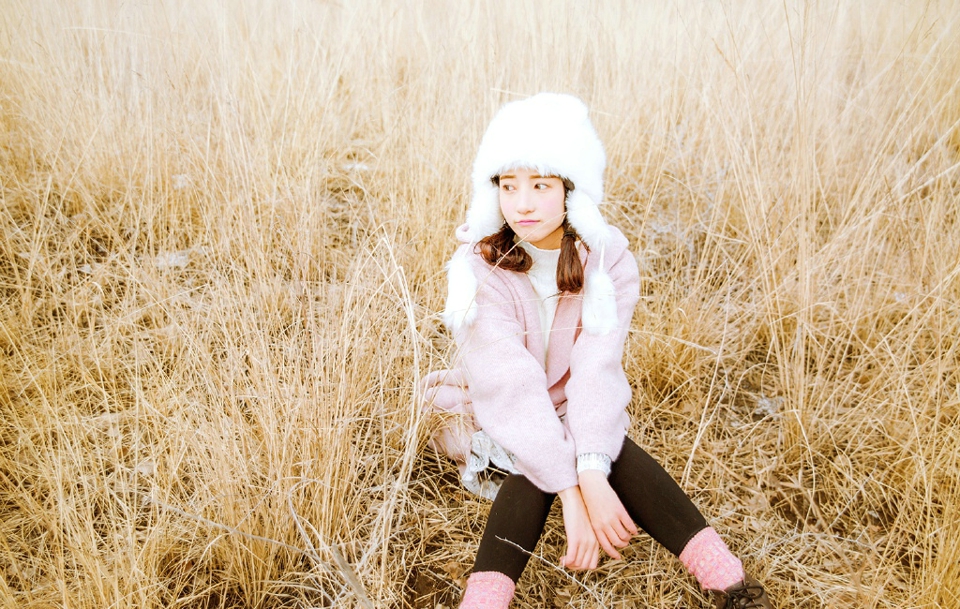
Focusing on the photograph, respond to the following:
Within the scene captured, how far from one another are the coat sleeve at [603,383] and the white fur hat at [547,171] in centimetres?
4

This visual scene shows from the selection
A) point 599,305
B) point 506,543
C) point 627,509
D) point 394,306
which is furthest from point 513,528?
point 394,306

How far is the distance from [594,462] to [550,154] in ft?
2.12

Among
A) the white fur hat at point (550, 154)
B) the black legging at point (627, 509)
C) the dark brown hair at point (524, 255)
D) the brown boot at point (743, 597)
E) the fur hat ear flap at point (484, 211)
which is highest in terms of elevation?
the white fur hat at point (550, 154)

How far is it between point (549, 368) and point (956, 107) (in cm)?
229

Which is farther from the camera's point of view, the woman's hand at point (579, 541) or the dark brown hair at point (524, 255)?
the dark brown hair at point (524, 255)

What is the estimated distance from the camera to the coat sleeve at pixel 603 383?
3.92 ft

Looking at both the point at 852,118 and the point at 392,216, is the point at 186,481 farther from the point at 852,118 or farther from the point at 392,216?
the point at 852,118

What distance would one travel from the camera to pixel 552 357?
135 cm

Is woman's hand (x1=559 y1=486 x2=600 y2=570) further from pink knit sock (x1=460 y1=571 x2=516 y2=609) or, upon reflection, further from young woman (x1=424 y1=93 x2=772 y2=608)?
pink knit sock (x1=460 y1=571 x2=516 y2=609)

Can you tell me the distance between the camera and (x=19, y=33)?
88.5 inches

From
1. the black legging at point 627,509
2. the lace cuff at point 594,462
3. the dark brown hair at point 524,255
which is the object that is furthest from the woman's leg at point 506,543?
the dark brown hair at point 524,255

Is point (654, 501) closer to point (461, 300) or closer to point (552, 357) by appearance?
point (552, 357)

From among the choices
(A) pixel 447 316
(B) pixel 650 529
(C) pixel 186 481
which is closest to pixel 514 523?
(B) pixel 650 529

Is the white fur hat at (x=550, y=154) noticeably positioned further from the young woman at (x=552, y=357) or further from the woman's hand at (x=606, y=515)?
the woman's hand at (x=606, y=515)
